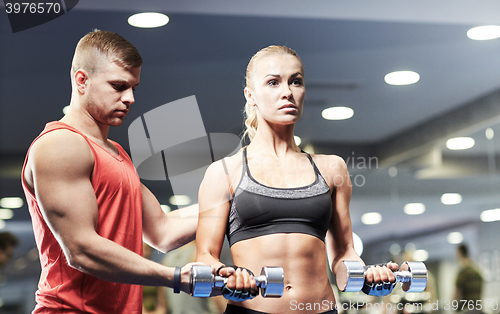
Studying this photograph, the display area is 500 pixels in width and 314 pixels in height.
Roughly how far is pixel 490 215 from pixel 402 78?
0.97 m

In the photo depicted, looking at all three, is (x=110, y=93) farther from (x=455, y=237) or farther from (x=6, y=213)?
(x=455, y=237)

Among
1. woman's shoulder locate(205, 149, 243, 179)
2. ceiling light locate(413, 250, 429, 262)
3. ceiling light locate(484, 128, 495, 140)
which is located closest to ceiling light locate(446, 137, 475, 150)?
ceiling light locate(484, 128, 495, 140)

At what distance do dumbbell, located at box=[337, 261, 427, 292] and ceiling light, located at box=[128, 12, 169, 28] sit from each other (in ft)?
5.02

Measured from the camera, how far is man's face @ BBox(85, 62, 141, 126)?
1080mm

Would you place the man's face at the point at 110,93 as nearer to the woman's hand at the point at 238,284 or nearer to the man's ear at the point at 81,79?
the man's ear at the point at 81,79

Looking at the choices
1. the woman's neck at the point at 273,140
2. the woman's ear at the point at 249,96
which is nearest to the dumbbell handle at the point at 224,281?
the woman's neck at the point at 273,140

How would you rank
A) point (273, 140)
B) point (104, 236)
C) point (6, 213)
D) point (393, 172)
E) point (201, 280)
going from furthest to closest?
point (393, 172), point (6, 213), point (273, 140), point (104, 236), point (201, 280)

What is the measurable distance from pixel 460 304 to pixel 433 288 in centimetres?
19

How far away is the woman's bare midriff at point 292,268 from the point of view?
3.61 ft

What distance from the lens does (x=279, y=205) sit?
1.14m

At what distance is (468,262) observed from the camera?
2.81 metres

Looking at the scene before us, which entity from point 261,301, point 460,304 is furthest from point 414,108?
point 261,301

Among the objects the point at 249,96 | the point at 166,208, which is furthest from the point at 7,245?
the point at 249,96

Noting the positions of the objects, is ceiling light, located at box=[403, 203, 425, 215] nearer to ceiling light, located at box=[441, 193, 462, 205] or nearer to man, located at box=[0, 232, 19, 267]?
ceiling light, located at box=[441, 193, 462, 205]
